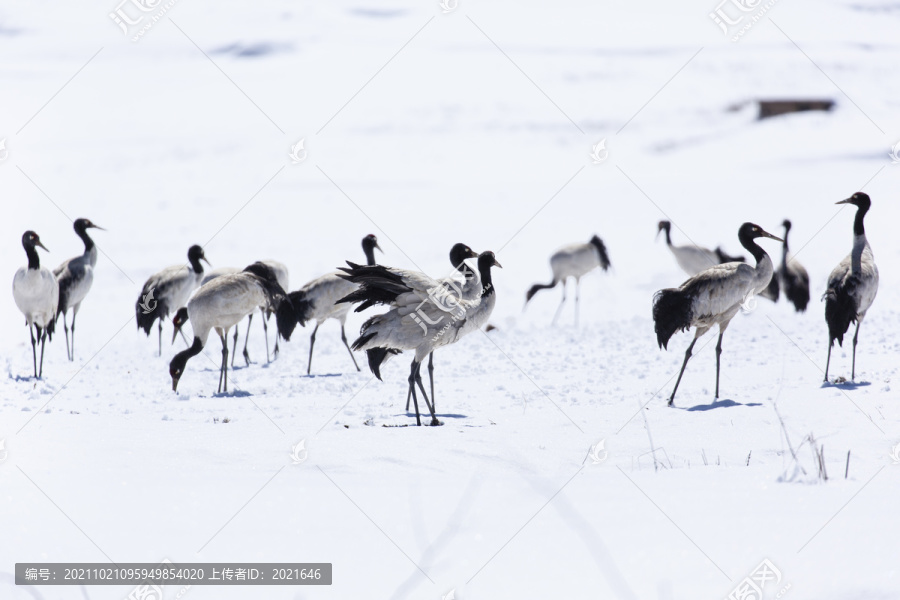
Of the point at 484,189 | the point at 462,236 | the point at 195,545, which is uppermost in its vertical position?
the point at 484,189

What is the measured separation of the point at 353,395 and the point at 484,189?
28.5m

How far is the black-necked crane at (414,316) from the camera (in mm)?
6988

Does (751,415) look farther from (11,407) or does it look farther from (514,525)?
(11,407)

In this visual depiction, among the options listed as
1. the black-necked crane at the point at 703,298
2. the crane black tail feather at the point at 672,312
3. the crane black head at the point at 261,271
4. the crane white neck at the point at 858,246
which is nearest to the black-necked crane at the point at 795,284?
the crane white neck at the point at 858,246

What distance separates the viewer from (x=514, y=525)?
3971mm

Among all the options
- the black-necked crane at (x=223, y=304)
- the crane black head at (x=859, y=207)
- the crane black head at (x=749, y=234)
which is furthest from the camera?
the crane black head at (x=859, y=207)

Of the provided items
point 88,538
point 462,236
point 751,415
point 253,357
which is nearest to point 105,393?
point 253,357

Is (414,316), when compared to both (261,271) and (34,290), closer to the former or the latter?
(261,271)

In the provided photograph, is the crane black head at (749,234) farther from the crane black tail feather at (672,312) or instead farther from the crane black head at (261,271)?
the crane black head at (261,271)

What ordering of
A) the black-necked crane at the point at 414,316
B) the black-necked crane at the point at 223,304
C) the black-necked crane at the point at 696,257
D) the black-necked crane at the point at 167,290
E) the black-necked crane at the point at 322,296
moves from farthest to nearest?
1. the black-necked crane at the point at 696,257
2. the black-necked crane at the point at 167,290
3. the black-necked crane at the point at 322,296
4. the black-necked crane at the point at 223,304
5. the black-necked crane at the point at 414,316

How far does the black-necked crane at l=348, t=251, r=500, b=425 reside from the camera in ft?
22.9
